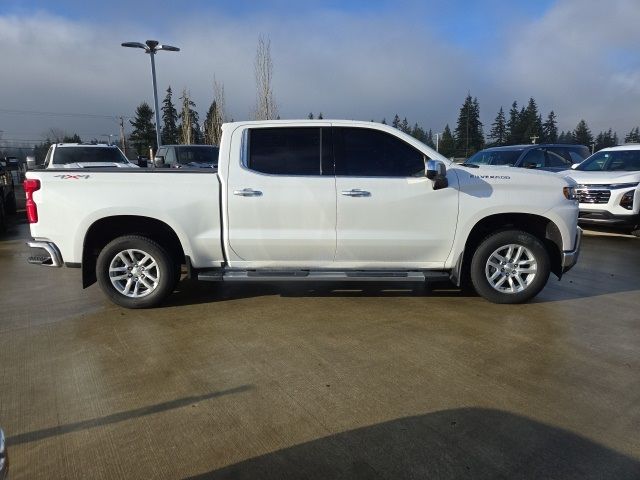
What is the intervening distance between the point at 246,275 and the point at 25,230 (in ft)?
29.0

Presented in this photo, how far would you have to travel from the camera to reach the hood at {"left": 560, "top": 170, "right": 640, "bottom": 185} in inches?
360

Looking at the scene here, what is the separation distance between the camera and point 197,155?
50.7 feet

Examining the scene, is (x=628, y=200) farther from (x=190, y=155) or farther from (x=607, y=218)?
(x=190, y=155)

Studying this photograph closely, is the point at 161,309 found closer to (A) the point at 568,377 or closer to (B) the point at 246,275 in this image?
(B) the point at 246,275

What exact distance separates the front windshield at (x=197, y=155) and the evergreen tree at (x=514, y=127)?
4614 centimetres

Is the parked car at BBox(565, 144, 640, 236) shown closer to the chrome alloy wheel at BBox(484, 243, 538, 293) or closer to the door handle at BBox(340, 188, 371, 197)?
the chrome alloy wheel at BBox(484, 243, 538, 293)

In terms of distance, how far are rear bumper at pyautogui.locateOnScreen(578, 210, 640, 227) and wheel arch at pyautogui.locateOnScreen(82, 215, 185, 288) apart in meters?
8.01

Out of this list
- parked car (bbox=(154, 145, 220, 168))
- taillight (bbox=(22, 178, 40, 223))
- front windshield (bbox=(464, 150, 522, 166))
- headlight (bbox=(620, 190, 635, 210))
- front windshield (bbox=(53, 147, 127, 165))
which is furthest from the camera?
parked car (bbox=(154, 145, 220, 168))

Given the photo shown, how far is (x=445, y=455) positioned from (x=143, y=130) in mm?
58176

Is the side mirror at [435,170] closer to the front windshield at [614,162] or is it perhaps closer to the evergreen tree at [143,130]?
the front windshield at [614,162]

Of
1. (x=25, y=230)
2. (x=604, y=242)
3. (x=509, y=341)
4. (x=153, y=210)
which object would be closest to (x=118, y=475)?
(x=153, y=210)

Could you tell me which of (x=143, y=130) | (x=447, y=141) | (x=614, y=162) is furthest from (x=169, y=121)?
(x=614, y=162)

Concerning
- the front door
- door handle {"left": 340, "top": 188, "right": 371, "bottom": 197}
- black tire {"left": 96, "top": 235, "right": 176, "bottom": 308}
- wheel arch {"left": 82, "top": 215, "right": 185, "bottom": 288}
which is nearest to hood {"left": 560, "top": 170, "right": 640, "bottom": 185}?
the front door

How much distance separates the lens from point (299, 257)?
16.6 ft
